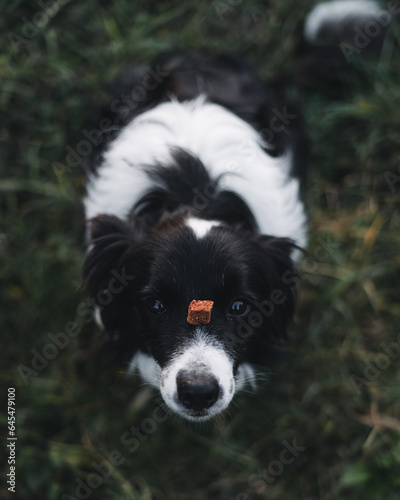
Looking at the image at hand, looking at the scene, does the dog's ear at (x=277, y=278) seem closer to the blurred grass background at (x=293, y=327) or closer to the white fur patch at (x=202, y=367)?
the white fur patch at (x=202, y=367)

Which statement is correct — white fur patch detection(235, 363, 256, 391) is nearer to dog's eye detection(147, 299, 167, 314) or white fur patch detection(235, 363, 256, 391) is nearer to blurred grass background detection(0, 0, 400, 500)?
blurred grass background detection(0, 0, 400, 500)

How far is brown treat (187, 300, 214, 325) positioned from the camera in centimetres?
241

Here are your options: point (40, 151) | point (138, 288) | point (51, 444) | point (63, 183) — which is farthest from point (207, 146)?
point (51, 444)

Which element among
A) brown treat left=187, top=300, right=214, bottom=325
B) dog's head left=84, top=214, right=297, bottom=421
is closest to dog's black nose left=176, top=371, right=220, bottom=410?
dog's head left=84, top=214, right=297, bottom=421

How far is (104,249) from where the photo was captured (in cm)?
273

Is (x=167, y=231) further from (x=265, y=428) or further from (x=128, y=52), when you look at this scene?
(x=128, y=52)

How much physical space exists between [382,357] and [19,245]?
2.78m

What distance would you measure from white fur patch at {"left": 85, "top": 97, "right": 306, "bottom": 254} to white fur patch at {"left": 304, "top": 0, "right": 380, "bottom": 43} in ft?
4.84

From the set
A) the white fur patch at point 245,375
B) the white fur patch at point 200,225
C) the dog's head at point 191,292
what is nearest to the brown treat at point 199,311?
the dog's head at point 191,292

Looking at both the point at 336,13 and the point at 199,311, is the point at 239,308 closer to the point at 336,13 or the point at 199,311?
the point at 199,311

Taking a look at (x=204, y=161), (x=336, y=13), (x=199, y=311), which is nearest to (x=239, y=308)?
(x=199, y=311)

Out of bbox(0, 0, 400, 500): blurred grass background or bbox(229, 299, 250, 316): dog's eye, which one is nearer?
bbox(229, 299, 250, 316): dog's eye

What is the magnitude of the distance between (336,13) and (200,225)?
8.39 ft

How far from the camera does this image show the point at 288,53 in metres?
4.46
